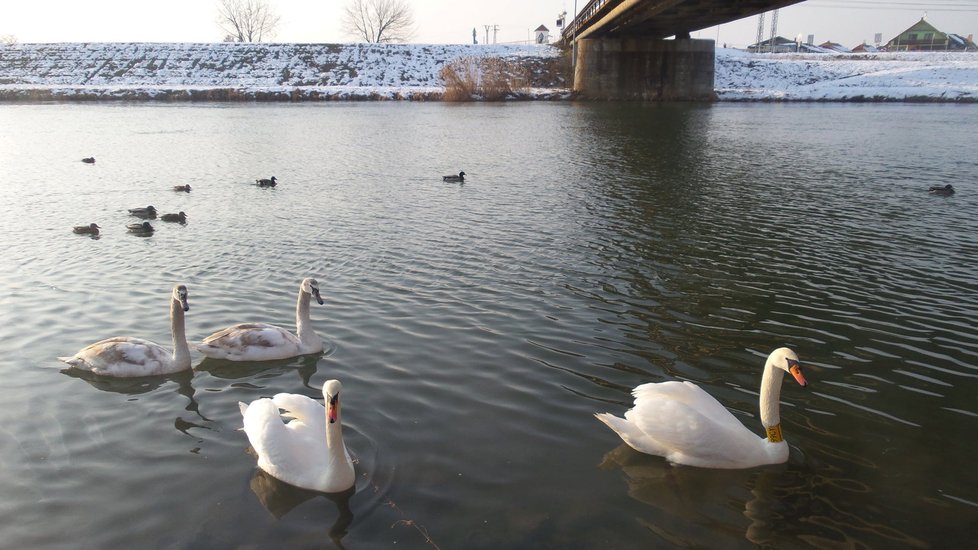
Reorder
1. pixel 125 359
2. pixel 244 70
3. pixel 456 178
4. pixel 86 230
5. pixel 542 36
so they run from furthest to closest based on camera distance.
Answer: pixel 542 36
pixel 244 70
pixel 456 178
pixel 86 230
pixel 125 359

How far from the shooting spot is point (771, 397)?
20.8ft

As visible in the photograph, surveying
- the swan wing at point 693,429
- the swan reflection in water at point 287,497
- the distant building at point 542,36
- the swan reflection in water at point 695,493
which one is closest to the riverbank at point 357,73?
the distant building at point 542,36

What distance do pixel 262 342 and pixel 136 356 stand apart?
1.41 metres

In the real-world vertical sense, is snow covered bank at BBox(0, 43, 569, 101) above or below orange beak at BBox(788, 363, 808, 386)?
above

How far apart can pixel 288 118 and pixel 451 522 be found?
47.8m

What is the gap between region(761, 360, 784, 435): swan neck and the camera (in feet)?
20.7

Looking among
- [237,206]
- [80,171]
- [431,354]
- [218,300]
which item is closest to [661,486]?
[431,354]

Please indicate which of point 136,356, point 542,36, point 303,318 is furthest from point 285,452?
point 542,36

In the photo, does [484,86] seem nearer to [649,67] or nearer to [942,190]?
[649,67]

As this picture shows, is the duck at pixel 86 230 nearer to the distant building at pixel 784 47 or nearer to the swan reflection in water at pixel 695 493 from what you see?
the swan reflection in water at pixel 695 493

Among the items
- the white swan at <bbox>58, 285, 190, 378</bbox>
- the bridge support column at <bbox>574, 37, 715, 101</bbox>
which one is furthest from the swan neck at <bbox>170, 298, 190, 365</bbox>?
the bridge support column at <bbox>574, 37, 715, 101</bbox>

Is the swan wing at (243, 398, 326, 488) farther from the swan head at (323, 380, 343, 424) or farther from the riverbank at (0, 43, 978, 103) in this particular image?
the riverbank at (0, 43, 978, 103)

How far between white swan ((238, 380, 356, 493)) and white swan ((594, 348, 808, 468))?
2445 mm

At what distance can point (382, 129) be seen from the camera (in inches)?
1609
